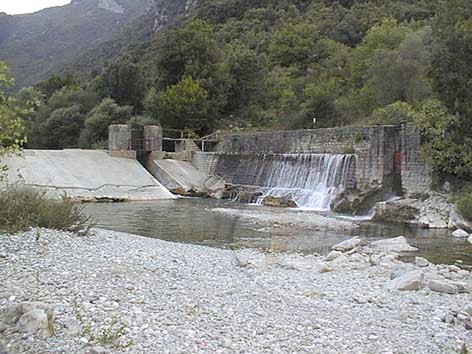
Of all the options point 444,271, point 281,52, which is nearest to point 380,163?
point 444,271

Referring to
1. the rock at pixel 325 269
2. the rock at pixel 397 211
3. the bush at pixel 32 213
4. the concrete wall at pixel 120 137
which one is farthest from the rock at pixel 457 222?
the concrete wall at pixel 120 137

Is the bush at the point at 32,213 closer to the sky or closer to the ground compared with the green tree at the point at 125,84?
closer to the ground

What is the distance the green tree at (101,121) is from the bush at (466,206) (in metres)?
28.5

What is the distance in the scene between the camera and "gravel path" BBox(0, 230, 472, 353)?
515 cm

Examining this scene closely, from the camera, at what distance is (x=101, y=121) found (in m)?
39.5

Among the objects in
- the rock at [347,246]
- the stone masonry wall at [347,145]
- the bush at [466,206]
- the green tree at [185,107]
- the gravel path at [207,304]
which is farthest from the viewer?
the green tree at [185,107]

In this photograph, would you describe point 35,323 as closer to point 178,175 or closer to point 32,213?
point 32,213

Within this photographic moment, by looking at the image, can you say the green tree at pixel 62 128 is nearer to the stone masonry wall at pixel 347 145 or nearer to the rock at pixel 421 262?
the stone masonry wall at pixel 347 145

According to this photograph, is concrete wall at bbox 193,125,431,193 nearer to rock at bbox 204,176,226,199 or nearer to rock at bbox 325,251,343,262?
rock at bbox 204,176,226,199

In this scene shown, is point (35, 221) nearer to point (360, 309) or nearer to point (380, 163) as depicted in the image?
point (360, 309)

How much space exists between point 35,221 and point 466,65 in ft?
47.6

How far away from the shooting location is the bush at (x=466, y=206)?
15672 millimetres

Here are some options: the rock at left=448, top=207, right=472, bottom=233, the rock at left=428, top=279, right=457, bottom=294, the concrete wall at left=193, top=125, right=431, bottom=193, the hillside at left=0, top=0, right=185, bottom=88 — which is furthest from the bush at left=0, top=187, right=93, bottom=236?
the hillside at left=0, top=0, right=185, bottom=88

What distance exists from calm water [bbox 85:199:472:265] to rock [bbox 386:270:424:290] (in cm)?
311
